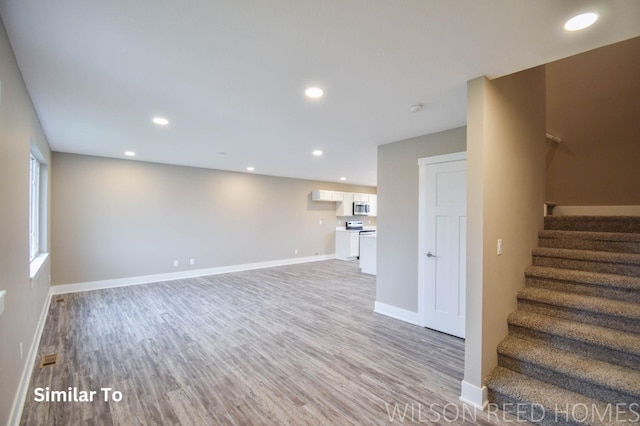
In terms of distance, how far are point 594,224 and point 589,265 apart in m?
0.91

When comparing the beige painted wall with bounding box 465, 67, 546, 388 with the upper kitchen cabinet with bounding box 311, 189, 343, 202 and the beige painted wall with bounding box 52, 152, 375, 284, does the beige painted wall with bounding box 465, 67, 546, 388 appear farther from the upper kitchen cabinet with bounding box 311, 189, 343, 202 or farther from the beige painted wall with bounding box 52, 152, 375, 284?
the upper kitchen cabinet with bounding box 311, 189, 343, 202

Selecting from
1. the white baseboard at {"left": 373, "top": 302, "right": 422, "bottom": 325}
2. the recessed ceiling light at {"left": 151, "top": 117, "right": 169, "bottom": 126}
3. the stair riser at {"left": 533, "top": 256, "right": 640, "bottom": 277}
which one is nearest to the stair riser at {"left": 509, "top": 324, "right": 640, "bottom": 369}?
the stair riser at {"left": 533, "top": 256, "right": 640, "bottom": 277}

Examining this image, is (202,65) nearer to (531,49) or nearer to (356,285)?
(531,49)

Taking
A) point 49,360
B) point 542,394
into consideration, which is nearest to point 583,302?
point 542,394

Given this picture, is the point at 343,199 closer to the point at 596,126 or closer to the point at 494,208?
the point at 596,126

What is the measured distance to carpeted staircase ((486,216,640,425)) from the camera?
1.91 m

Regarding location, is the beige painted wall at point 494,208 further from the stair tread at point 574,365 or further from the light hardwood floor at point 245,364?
the light hardwood floor at point 245,364

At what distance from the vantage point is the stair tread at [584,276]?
238 centimetres

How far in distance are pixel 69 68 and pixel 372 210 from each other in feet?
29.5

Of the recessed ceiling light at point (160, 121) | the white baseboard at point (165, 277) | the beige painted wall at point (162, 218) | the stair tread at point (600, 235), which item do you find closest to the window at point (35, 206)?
the beige painted wall at point (162, 218)

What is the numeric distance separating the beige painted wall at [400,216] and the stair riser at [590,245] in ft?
4.70

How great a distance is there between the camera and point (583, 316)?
93.4 inches

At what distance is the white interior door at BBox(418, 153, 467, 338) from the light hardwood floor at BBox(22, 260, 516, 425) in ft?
0.88

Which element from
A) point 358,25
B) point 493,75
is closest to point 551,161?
point 493,75
